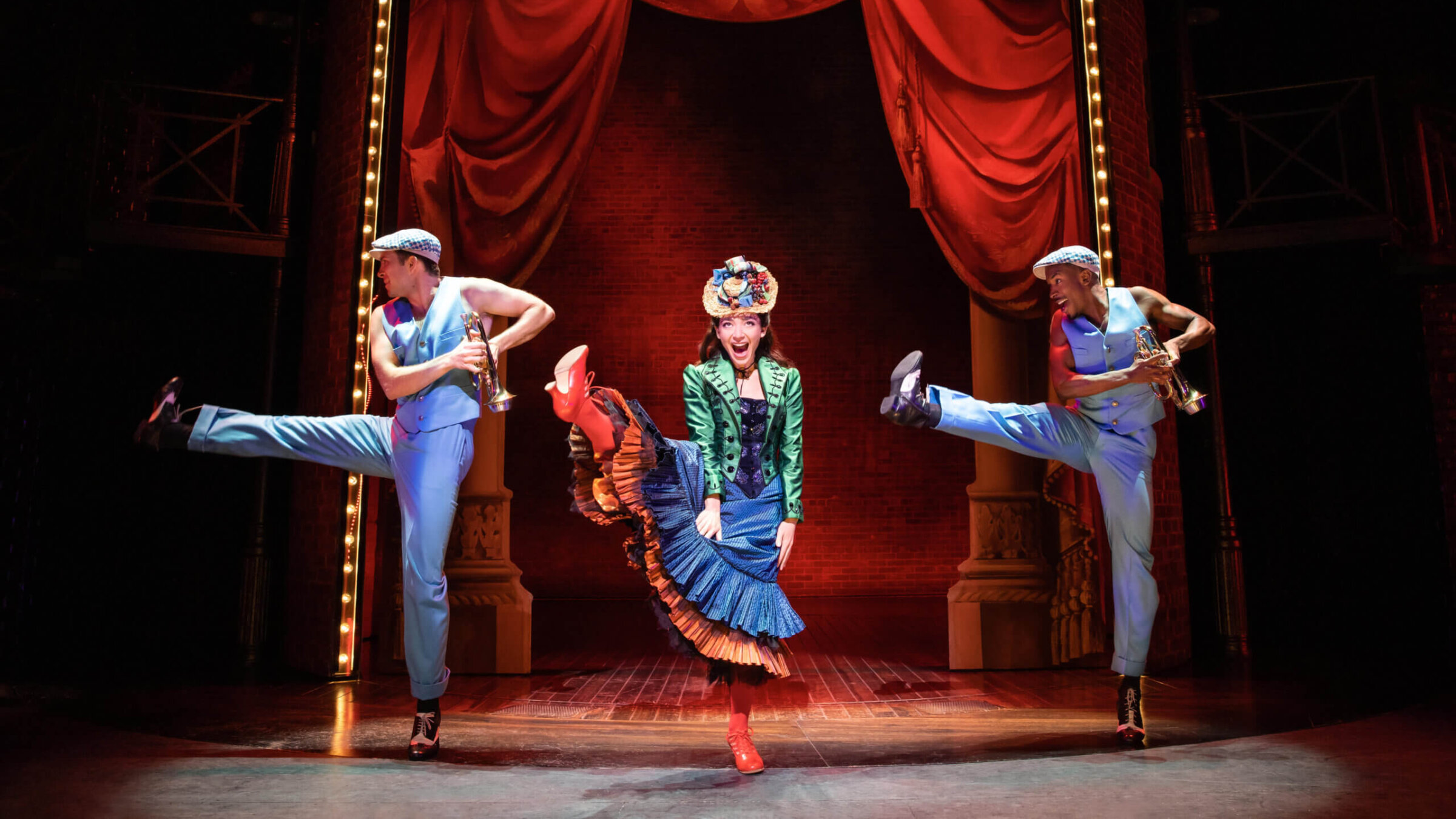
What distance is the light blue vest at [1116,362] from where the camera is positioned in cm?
305

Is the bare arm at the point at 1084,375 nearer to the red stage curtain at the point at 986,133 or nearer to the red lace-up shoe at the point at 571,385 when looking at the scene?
the red lace-up shoe at the point at 571,385

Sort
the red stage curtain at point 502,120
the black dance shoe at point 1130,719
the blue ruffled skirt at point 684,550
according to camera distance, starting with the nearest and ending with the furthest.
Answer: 1. the blue ruffled skirt at point 684,550
2. the black dance shoe at point 1130,719
3. the red stage curtain at point 502,120

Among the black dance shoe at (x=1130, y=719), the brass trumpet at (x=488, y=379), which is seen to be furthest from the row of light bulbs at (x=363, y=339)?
the black dance shoe at (x=1130, y=719)

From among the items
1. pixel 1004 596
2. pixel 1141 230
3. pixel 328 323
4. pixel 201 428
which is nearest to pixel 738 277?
pixel 201 428

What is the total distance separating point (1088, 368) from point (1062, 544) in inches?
85.9

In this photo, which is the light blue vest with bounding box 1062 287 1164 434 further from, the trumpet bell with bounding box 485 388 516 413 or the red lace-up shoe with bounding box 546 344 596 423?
the trumpet bell with bounding box 485 388 516 413

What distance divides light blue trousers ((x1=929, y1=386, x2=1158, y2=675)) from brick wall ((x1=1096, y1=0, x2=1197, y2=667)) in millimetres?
1992

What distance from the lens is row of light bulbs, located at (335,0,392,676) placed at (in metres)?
4.68

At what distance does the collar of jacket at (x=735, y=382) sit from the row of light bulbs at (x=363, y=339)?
8.72ft

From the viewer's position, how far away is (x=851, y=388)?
29.1ft

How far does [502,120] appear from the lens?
488 cm

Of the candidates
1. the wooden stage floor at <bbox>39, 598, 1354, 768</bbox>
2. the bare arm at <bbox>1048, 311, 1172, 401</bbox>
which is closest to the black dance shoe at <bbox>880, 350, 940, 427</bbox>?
the bare arm at <bbox>1048, 311, 1172, 401</bbox>

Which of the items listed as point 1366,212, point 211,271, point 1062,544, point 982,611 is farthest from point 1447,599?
point 211,271

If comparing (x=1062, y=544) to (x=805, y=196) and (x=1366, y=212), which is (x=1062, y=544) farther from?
(x=805, y=196)
